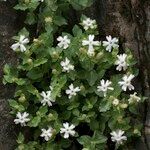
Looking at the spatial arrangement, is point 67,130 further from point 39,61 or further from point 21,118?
point 39,61

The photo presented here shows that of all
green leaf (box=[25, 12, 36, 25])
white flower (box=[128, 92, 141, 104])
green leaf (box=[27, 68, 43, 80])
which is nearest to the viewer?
white flower (box=[128, 92, 141, 104])

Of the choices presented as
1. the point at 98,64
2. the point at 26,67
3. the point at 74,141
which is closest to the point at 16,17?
the point at 26,67

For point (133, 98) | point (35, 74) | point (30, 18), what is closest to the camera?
point (133, 98)

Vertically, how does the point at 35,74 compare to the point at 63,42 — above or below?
below

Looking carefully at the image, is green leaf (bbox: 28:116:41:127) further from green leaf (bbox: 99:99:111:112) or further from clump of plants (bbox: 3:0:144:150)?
green leaf (bbox: 99:99:111:112)

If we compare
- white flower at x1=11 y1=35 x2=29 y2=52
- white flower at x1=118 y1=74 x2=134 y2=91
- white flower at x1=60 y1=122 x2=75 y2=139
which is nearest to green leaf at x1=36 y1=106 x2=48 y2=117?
white flower at x1=60 y1=122 x2=75 y2=139

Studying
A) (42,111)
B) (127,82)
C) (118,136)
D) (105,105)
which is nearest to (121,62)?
(127,82)
